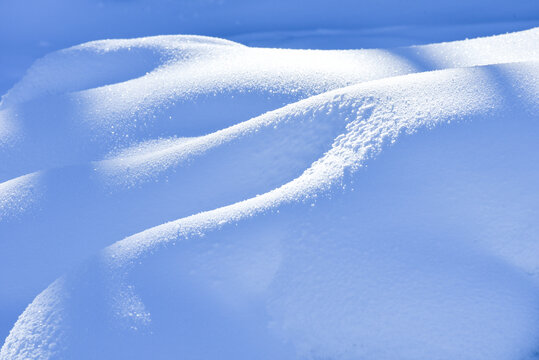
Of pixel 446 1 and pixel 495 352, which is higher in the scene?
pixel 446 1

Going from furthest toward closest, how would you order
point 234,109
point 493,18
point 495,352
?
point 493,18
point 234,109
point 495,352

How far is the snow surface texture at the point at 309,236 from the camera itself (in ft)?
2.58

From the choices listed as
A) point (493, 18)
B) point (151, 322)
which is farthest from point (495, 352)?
point (493, 18)

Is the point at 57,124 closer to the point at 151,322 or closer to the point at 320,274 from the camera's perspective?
the point at 151,322

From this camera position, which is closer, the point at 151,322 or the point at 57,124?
the point at 151,322

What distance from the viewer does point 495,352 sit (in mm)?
780

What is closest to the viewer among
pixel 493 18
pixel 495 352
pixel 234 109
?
pixel 495 352

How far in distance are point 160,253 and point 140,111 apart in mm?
494

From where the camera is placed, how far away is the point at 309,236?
0.83 metres

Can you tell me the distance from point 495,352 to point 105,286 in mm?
535

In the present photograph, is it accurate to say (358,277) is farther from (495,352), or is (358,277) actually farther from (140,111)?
(140,111)

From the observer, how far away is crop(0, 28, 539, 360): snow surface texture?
2.58 feet

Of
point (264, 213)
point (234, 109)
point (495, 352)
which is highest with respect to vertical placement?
point (234, 109)

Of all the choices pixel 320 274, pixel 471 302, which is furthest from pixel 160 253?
pixel 471 302
